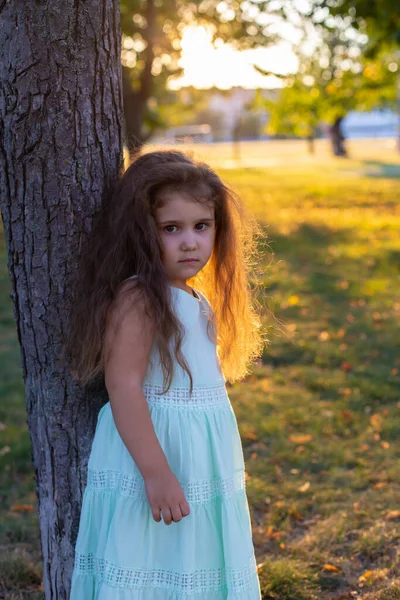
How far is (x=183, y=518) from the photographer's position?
81.7 inches

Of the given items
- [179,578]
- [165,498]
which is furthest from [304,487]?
[165,498]

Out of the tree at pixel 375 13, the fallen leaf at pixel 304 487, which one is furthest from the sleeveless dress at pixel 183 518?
the tree at pixel 375 13

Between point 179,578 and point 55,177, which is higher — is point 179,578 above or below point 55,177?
below

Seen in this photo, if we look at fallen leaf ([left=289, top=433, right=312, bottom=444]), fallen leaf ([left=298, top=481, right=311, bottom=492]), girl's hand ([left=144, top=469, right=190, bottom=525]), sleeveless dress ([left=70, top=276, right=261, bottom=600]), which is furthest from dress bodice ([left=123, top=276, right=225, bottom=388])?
fallen leaf ([left=289, top=433, right=312, bottom=444])

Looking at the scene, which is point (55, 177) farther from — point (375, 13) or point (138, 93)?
point (138, 93)

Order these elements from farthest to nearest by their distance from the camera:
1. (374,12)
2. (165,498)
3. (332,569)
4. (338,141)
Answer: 1. (338,141)
2. (374,12)
3. (332,569)
4. (165,498)

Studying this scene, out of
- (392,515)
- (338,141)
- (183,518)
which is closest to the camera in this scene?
(183,518)

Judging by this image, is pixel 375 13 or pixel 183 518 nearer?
pixel 183 518

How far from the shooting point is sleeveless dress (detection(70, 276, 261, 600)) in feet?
6.76

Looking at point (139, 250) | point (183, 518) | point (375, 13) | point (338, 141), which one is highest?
point (375, 13)

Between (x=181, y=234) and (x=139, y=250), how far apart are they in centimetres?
14

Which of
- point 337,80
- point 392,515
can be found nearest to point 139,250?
point 392,515

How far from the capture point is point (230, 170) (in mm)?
29328

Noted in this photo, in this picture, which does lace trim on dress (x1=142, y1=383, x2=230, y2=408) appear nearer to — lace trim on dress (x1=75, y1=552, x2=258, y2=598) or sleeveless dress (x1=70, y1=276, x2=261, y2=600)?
sleeveless dress (x1=70, y1=276, x2=261, y2=600)
